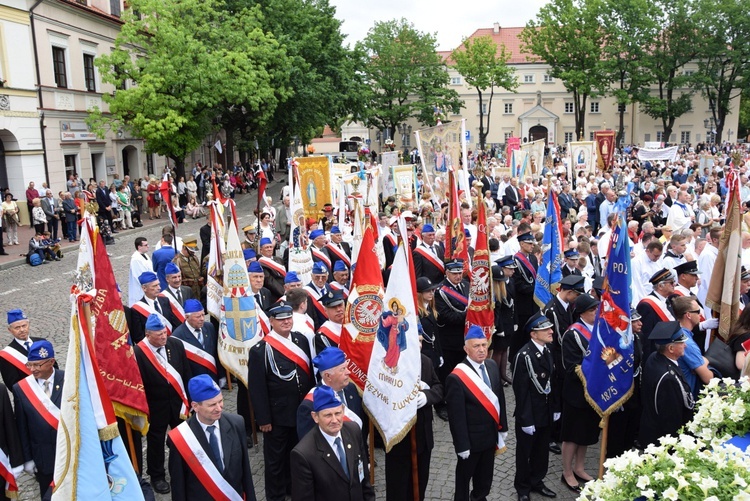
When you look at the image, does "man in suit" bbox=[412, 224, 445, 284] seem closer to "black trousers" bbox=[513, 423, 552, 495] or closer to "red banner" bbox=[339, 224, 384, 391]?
"red banner" bbox=[339, 224, 384, 391]

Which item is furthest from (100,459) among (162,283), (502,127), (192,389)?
(502,127)

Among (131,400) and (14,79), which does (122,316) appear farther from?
(14,79)

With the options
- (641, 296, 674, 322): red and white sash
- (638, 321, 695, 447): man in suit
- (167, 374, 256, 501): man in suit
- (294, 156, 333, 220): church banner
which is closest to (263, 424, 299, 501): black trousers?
(167, 374, 256, 501): man in suit

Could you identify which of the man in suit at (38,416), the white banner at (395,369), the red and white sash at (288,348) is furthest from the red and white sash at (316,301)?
the man in suit at (38,416)

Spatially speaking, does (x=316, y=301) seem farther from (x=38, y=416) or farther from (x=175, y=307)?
(x=38, y=416)

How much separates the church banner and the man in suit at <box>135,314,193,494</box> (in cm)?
943

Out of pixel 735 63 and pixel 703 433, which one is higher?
pixel 735 63

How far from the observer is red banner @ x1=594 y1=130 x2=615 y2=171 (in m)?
24.2

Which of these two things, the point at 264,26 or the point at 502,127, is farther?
the point at 502,127

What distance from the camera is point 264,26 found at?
37.5 m

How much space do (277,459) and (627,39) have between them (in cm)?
6541

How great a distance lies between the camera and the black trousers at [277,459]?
648 cm

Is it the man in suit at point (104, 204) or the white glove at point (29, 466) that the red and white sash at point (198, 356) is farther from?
the man in suit at point (104, 204)

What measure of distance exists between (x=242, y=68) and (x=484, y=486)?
28870 mm
